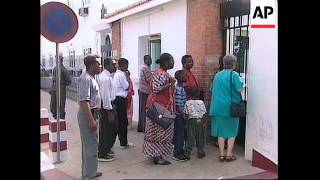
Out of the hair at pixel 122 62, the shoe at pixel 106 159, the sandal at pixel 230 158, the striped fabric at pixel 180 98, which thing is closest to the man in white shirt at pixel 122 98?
the hair at pixel 122 62

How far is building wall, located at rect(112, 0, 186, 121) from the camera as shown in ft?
5.78

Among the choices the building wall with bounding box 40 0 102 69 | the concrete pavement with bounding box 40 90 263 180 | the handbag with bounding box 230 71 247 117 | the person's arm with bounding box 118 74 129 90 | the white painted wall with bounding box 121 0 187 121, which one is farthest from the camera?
the person's arm with bounding box 118 74 129 90

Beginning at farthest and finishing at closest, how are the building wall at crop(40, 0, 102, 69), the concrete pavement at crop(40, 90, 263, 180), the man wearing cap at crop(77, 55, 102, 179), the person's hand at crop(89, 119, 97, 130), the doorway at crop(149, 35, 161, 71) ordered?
the person's hand at crop(89, 119, 97, 130), the man wearing cap at crop(77, 55, 102, 179), the building wall at crop(40, 0, 102, 69), the doorway at crop(149, 35, 161, 71), the concrete pavement at crop(40, 90, 263, 180)

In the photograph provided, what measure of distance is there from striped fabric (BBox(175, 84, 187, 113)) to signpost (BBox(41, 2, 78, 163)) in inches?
23.3

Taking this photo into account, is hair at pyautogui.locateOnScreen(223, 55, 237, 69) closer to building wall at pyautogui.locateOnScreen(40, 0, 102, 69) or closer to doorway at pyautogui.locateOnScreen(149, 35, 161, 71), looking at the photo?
doorway at pyautogui.locateOnScreen(149, 35, 161, 71)

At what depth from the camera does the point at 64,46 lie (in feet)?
6.60

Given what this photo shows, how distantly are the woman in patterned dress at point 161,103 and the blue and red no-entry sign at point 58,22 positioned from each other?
48 cm

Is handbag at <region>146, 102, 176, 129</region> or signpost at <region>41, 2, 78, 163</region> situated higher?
signpost at <region>41, 2, 78, 163</region>

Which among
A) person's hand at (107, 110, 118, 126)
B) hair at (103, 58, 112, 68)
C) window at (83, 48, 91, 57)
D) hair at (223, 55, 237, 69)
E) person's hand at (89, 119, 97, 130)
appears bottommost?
person's hand at (89, 119, 97, 130)

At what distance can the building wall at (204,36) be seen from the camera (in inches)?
65.5

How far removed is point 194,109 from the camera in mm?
1685

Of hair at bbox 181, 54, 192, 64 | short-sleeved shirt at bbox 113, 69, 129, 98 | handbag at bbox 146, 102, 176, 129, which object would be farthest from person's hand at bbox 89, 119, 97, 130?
hair at bbox 181, 54, 192, 64
